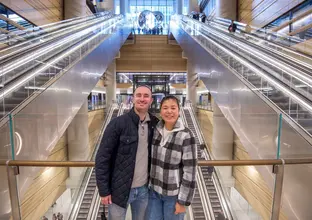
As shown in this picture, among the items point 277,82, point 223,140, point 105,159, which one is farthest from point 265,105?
point 223,140

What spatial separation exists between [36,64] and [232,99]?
437cm

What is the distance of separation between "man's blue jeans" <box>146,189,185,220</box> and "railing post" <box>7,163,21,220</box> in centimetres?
107

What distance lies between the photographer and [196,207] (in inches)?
313

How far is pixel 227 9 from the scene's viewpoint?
11.8 metres

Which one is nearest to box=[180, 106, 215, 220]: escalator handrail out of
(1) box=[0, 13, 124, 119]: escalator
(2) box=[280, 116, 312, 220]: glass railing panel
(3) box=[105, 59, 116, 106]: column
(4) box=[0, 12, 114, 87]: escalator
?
(2) box=[280, 116, 312, 220]: glass railing panel

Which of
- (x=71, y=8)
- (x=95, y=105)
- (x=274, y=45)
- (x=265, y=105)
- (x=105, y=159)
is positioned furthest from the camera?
(x=95, y=105)

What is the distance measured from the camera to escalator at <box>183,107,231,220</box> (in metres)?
4.64

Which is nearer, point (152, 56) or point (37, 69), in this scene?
point (37, 69)

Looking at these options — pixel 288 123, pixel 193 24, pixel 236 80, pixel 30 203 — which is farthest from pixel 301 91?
pixel 193 24

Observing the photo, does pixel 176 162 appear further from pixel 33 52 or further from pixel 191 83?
pixel 191 83

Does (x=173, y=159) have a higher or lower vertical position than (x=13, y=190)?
higher

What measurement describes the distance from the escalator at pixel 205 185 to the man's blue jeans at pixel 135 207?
148 centimetres

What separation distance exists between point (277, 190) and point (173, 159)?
3.20 ft

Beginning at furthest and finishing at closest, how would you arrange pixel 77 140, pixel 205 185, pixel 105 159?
pixel 77 140 < pixel 205 185 < pixel 105 159
